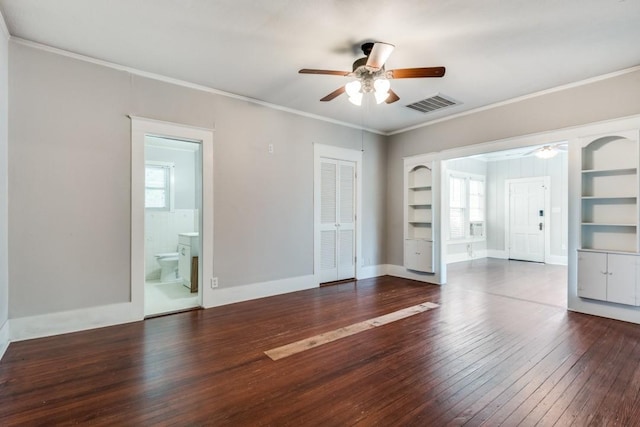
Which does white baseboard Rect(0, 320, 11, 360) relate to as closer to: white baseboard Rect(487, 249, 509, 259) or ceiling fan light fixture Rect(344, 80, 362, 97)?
ceiling fan light fixture Rect(344, 80, 362, 97)

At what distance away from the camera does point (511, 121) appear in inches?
172

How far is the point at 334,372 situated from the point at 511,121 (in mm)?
4093

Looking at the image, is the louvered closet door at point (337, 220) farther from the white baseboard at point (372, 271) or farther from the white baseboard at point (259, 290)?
the white baseboard at point (259, 290)

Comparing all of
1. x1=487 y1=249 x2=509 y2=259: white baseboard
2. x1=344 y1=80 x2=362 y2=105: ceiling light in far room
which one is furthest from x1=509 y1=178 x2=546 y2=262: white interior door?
x1=344 y1=80 x2=362 y2=105: ceiling light in far room

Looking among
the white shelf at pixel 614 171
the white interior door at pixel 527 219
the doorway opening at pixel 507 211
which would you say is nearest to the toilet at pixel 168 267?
the doorway opening at pixel 507 211

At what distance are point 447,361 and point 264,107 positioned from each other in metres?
3.85

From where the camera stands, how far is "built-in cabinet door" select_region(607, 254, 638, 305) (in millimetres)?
3425

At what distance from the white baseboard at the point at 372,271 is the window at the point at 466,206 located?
261 centimetres

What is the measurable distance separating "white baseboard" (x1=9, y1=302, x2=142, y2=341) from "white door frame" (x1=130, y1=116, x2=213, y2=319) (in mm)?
131

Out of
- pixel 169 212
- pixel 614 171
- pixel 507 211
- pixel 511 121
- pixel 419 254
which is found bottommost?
pixel 419 254

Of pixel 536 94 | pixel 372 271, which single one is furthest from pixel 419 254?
pixel 536 94

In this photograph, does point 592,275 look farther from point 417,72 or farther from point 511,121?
point 417,72

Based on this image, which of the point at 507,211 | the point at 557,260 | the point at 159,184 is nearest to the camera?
the point at 159,184

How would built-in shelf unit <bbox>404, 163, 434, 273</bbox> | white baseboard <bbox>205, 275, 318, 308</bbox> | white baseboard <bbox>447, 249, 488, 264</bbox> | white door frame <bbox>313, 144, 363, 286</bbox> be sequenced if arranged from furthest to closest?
white baseboard <bbox>447, 249, 488, 264</bbox> < built-in shelf unit <bbox>404, 163, 434, 273</bbox> < white door frame <bbox>313, 144, 363, 286</bbox> < white baseboard <bbox>205, 275, 318, 308</bbox>
